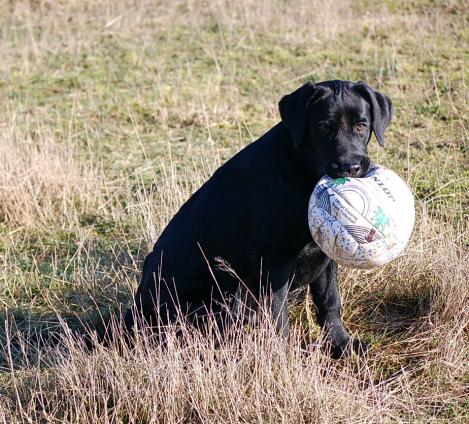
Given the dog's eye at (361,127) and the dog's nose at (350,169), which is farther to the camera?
the dog's eye at (361,127)

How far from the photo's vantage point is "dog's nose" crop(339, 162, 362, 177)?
4.07 m

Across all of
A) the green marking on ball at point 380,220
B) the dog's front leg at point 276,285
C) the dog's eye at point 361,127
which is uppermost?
the dog's eye at point 361,127

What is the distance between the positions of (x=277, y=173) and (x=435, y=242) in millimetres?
1414

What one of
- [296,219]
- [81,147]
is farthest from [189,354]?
[81,147]

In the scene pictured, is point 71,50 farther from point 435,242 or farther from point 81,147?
point 435,242

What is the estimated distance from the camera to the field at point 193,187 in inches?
151

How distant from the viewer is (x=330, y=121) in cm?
426

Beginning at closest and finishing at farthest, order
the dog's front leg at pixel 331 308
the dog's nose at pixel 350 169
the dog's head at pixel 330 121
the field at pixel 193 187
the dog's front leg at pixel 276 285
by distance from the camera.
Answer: the field at pixel 193 187
the dog's nose at pixel 350 169
the dog's head at pixel 330 121
the dog's front leg at pixel 276 285
the dog's front leg at pixel 331 308

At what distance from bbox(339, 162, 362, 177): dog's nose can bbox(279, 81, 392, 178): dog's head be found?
45 mm

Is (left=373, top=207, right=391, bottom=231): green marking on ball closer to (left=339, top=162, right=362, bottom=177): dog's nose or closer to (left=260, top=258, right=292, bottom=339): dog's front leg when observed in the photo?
(left=339, top=162, right=362, bottom=177): dog's nose

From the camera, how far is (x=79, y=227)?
668 cm

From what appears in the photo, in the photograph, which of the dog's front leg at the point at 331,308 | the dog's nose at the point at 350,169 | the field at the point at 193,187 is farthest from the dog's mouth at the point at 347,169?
the field at the point at 193,187

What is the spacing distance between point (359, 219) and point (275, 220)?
0.55 m

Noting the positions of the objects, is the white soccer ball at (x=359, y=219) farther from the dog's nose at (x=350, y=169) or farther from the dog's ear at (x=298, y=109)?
the dog's ear at (x=298, y=109)
